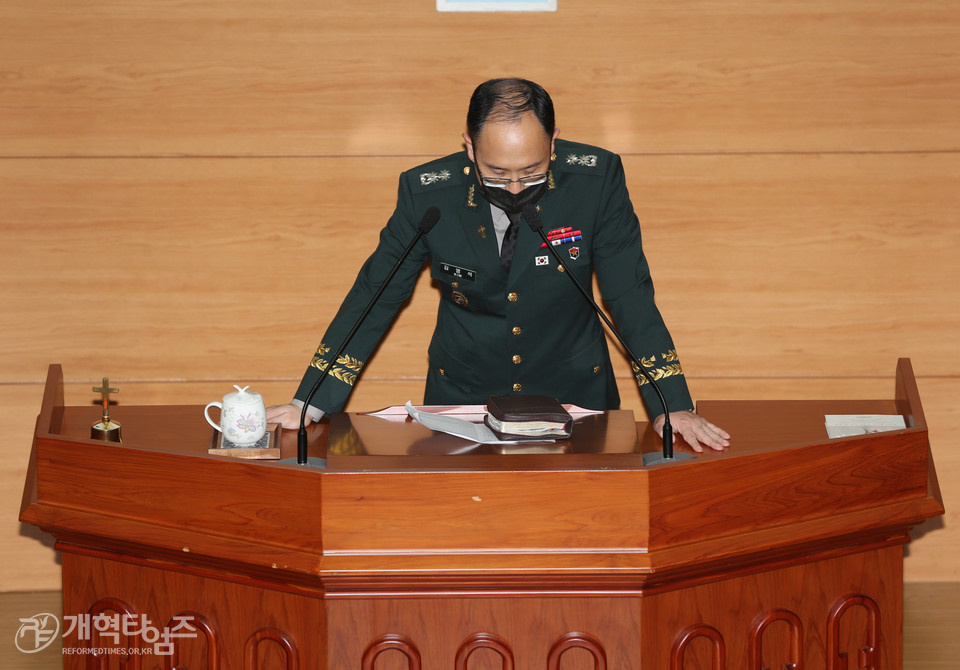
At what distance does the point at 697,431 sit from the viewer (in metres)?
2.01

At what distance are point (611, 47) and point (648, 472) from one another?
1749mm

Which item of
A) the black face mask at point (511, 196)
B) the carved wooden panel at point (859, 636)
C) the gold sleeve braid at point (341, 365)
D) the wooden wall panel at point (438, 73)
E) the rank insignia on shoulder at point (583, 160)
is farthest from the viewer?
the wooden wall panel at point (438, 73)

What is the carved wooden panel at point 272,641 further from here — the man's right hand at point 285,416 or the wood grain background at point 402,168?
the wood grain background at point 402,168

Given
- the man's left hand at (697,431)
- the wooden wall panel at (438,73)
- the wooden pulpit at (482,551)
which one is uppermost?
the wooden wall panel at (438,73)

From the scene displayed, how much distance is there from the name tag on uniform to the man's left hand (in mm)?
540

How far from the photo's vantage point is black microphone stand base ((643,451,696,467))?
1804 millimetres

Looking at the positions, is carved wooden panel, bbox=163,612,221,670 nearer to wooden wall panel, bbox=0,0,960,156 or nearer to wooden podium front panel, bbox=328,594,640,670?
wooden podium front panel, bbox=328,594,640,670

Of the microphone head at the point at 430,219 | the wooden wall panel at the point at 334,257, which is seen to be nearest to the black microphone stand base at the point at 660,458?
the microphone head at the point at 430,219

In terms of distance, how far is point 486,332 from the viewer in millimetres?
2420

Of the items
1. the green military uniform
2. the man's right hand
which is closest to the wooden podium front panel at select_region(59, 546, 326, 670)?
the man's right hand

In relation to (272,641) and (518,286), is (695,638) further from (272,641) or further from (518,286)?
(518,286)

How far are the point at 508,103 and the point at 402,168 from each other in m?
1.18

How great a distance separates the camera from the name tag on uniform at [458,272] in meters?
2.35

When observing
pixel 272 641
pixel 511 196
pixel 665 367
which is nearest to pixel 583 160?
pixel 511 196
